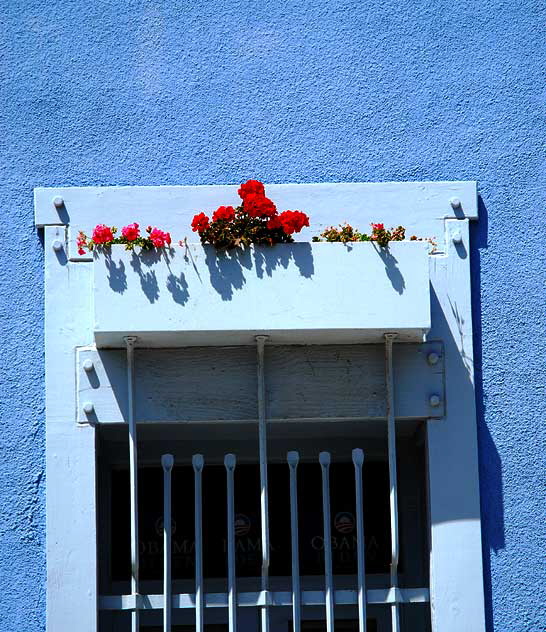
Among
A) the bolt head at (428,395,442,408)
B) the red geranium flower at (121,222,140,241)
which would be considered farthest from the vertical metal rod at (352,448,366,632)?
the red geranium flower at (121,222,140,241)

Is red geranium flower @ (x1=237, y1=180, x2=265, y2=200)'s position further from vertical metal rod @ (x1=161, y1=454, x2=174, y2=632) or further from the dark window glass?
the dark window glass

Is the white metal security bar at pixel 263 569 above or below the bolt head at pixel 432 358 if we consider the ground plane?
below

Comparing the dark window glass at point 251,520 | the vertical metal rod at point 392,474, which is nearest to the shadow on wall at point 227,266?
the vertical metal rod at point 392,474

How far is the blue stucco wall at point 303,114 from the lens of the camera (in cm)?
579


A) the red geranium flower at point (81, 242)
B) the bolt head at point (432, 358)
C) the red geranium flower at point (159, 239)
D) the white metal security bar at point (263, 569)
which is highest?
the red geranium flower at point (81, 242)

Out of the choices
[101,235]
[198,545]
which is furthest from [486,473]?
[101,235]

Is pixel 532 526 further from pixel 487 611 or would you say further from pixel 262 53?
pixel 262 53

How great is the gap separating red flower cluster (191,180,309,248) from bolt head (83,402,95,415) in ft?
2.67

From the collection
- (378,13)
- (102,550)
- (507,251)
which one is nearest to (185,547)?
(102,550)

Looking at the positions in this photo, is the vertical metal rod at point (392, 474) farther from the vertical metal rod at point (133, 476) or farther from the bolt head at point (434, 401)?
the vertical metal rod at point (133, 476)

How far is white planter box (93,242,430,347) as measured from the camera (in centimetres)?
541

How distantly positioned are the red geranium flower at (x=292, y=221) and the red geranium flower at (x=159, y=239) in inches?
18.0

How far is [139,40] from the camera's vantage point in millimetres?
5996

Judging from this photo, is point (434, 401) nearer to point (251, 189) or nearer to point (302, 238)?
point (302, 238)
